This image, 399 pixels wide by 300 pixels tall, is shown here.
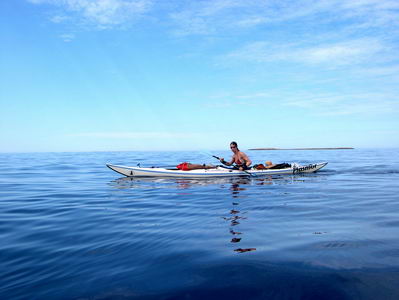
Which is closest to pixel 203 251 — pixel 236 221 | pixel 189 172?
pixel 236 221

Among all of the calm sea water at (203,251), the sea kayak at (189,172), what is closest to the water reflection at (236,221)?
the calm sea water at (203,251)

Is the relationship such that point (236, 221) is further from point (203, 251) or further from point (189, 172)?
point (189, 172)

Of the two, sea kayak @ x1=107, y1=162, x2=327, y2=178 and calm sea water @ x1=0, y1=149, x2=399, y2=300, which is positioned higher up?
sea kayak @ x1=107, y1=162, x2=327, y2=178

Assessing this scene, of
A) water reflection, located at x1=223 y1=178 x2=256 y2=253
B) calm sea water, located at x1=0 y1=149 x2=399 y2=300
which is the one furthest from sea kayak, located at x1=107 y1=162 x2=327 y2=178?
calm sea water, located at x1=0 y1=149 x2=399 y2=300

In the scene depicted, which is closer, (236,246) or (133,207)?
(236,246)

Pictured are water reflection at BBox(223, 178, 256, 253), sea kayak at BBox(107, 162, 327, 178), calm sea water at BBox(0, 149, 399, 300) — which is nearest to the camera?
calm sea water at BBox(0, 149, 399, 300)

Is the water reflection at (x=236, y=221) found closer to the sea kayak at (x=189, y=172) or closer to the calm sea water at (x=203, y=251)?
the calm sea water at (x=203, y=251)

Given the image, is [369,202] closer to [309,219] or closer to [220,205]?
[309,219]

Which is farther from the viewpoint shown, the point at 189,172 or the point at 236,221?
the point at 189,172

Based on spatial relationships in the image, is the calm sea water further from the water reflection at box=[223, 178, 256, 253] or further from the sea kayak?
the sea kayak

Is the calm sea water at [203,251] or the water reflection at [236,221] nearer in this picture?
the calm sea water at [203,251]

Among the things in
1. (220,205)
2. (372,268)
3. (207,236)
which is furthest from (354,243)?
(220,205)

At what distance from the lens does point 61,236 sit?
581cm

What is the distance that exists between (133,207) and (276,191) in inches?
234
